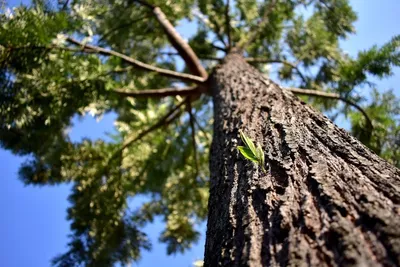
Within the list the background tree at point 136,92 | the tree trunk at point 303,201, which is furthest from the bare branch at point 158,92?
the tree trunk at point 303,201

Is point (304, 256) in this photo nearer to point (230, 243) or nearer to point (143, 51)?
point (230, 243)

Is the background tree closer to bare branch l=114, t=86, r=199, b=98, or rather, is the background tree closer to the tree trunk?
bare branch l=114, t=86, r=199, b=98

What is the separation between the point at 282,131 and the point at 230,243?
0.61 meters

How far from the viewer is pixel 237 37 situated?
18.9ft

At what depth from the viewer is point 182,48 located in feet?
14.6

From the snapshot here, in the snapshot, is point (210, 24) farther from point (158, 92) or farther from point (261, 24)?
point (158, 92)

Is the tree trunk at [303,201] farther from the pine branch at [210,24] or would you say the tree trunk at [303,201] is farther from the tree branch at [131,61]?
the pine branch at [210,24]

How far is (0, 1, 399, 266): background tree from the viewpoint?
309 cm

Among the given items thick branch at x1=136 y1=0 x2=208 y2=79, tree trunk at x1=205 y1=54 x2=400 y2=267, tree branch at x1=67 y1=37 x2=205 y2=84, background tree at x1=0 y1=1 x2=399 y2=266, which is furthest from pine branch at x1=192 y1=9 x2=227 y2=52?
tree trunk at x1=205 y1=54 x2=400 y2=267

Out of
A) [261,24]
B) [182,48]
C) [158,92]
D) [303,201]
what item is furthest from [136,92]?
[303,201]

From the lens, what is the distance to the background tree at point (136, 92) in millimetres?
3090

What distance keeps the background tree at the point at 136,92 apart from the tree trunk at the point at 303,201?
78.2 inches

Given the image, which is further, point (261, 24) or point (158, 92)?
point (261, 24)

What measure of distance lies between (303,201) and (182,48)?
12.2 ft
